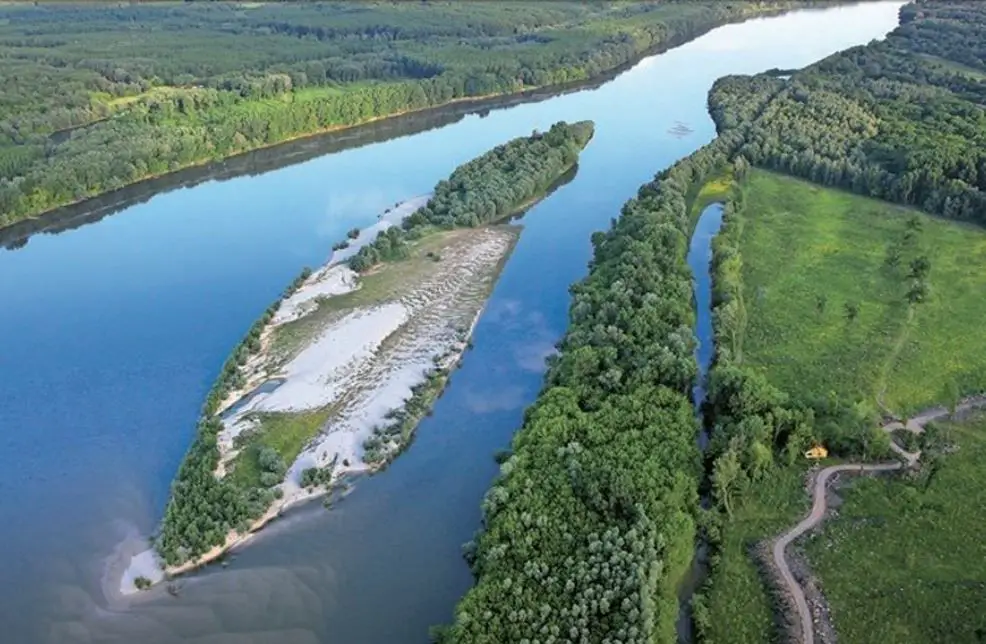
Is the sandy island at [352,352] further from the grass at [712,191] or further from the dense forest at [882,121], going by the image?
the dense forest at [882,121]

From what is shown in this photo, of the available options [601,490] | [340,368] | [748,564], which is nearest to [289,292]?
[340,368]

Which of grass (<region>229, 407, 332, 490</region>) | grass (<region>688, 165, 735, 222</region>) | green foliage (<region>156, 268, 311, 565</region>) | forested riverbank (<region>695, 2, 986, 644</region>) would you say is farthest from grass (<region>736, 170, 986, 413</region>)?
green foliage (<region>156, 268, 311, 565</region>)

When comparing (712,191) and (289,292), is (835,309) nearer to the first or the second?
(712,191)

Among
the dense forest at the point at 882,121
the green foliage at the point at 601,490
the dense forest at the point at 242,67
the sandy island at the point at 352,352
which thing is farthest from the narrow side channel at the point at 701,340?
the dense forest at the point at 242,67

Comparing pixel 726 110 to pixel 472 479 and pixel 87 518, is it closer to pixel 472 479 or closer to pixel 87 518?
pixel 472 479

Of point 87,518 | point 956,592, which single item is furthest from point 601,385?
point 87,518

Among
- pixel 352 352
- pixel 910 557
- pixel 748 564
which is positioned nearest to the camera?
pixel 910 557

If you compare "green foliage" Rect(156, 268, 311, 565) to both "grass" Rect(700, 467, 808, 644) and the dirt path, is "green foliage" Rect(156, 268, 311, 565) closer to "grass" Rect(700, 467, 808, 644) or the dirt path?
"grass" Rect(700, 467, 808, 644)
